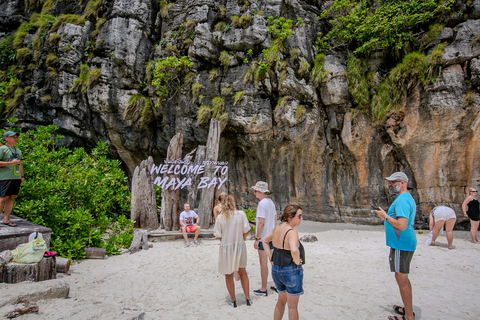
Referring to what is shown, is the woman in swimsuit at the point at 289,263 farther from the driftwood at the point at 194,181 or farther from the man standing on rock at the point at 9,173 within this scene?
the driftwood at the point at 194,181

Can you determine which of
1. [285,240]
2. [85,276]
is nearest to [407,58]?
[285,240]

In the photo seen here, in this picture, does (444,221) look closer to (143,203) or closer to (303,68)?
(303,68)

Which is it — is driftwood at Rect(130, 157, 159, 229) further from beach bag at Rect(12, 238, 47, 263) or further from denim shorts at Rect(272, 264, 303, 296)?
denim shorts at Rect(272, 264, 303, 296)

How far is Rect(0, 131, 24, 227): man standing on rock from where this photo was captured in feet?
15.9

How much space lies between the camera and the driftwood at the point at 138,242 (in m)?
6.76

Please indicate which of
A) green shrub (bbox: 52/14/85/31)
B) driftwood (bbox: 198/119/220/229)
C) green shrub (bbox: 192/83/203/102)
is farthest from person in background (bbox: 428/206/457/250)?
green shrub (bbox: 52/14/85/31)

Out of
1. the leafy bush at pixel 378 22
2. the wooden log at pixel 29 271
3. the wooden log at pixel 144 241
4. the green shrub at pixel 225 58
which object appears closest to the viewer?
the wooden log at pixel 29 271

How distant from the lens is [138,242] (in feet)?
23.1

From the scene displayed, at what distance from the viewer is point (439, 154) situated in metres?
9.30

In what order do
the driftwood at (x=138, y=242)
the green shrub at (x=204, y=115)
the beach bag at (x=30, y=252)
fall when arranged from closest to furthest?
the beach bag at (x=30, y=252), the driftwood at (x=138, y=242), the green shrub at (x=204, y=115)

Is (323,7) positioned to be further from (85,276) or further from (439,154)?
(85,276)

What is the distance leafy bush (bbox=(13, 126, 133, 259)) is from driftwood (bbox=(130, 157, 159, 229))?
446 millimetres

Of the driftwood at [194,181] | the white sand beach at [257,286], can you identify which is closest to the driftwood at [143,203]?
the driftwood at [194,181]

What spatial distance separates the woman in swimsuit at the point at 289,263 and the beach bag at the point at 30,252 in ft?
12.1
